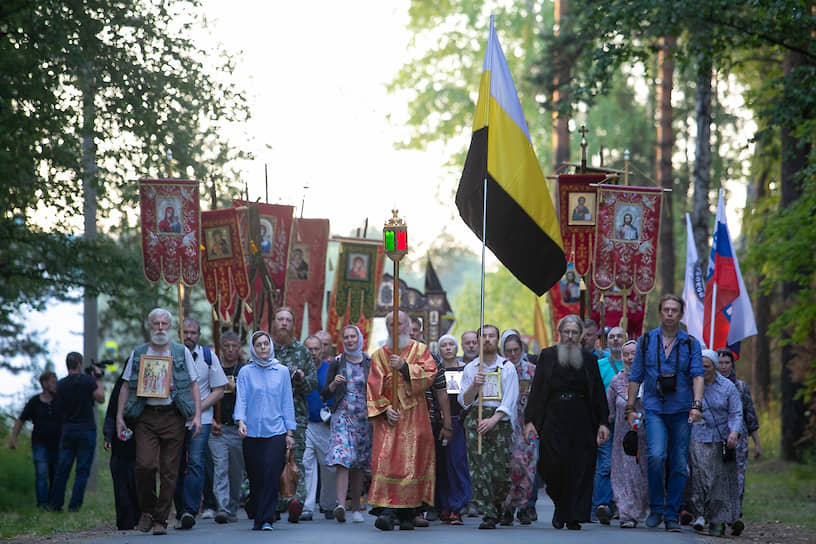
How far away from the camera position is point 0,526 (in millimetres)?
14867

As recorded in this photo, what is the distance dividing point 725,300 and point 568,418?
7087 millimetres

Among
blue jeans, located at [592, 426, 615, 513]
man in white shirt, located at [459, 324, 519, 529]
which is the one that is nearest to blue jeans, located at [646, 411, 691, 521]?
man in white shirt, located at [459, 324, 519, 529]

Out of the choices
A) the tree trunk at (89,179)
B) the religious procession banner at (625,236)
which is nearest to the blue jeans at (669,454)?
the religious procession banner at (625,236)

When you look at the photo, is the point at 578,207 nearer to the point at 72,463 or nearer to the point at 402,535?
the point at 72,463

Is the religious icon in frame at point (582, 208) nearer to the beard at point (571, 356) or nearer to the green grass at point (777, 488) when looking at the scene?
the green grass at point (777, 488)

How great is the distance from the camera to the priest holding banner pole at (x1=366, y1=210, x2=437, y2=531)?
12.9 meters

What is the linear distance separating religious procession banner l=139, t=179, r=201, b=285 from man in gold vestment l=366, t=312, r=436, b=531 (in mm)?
4526

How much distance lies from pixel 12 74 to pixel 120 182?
5948mm

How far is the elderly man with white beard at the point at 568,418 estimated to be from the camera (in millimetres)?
12977

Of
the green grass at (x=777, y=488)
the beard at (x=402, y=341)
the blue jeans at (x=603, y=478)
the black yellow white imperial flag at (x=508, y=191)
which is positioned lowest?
the green grass at (x=777, y=488)

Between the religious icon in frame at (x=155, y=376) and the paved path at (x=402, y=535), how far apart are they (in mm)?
1344

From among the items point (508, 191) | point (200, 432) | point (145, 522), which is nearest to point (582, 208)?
point (508, 191)

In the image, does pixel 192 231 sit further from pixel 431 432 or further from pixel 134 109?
pixel 431 432

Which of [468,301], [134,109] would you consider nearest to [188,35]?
[134,109]
